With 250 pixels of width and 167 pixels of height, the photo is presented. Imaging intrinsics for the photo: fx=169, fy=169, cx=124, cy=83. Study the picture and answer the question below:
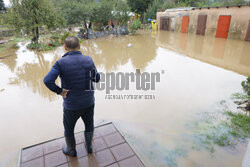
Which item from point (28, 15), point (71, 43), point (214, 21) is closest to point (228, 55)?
point (214, 21)

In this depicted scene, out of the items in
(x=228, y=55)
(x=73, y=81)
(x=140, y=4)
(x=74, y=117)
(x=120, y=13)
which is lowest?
(x=228, y=55)

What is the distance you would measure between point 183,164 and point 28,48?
41.4 feet

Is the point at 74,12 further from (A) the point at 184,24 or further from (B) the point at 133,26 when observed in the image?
(A) the point at 184,24

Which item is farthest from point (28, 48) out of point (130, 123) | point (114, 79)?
point (130, 123)

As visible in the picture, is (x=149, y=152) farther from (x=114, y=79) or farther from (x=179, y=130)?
(x=114, y=79)

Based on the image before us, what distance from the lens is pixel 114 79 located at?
6.16 metres

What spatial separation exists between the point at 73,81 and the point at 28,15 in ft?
36.9

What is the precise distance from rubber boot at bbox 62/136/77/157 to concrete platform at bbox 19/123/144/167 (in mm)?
60

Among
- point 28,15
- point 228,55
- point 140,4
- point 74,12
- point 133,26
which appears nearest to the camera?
point 228,55

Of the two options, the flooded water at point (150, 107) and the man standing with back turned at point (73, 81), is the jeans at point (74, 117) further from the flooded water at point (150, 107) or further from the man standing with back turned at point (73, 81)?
the flooded water at point (150, 107)

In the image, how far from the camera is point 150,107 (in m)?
4.27

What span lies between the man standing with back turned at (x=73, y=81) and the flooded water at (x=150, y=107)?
130 centimetres

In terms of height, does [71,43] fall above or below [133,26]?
below

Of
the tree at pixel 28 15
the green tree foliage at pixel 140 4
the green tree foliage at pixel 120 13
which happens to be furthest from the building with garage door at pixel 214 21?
the tree at pixel 28 15
